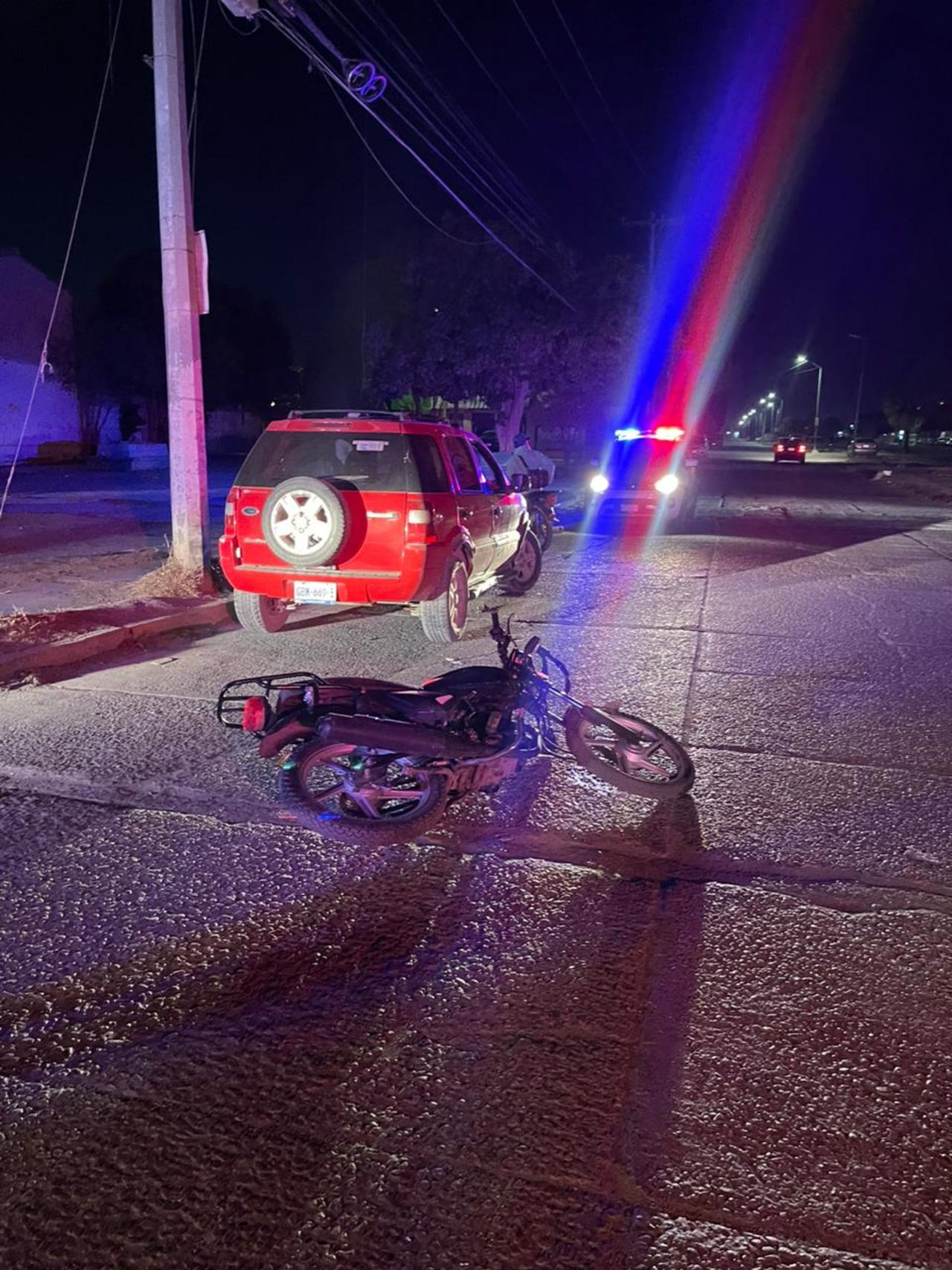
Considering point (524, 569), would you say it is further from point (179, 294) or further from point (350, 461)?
point (179, 294)

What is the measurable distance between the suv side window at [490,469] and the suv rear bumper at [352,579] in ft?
7.79

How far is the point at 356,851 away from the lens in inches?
184

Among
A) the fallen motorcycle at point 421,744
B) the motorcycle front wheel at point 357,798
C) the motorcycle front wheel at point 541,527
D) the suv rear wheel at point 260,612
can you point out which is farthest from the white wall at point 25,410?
the motorcycle front wheel at point 357,798

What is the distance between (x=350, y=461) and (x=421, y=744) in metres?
4.55

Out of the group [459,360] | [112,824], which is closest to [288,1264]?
[112,824]

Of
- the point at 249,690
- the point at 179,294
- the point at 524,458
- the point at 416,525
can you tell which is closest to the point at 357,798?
the point at 249,690

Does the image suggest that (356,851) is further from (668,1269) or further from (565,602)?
(565,602)

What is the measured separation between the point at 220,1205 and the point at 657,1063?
4.47 feet

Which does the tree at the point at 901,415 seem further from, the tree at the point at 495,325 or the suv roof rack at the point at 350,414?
the suv roof rack at the point at 350,414

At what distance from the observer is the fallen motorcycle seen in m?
4.79

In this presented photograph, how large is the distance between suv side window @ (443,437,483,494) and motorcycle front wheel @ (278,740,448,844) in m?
4.92

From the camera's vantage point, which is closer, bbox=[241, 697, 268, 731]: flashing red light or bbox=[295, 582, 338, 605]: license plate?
bbox=[241, 697, 268, 731]: flashing red light

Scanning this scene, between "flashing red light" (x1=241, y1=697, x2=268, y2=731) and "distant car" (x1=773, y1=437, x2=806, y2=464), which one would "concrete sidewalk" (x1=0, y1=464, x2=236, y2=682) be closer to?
"flashing red light" (x1=241, y1=697, x2=268, y2=731)

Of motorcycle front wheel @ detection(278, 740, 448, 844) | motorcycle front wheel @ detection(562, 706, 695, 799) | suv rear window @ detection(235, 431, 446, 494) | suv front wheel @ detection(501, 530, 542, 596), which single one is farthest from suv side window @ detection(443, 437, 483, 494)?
motorcycle front wheel @ detection(278, 740, 448, 844)
